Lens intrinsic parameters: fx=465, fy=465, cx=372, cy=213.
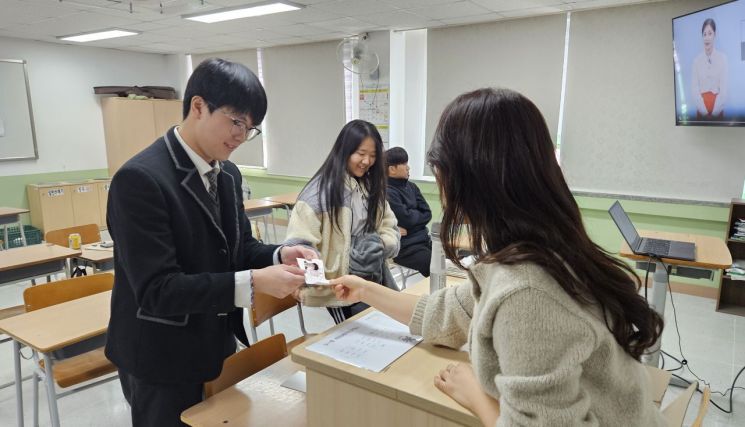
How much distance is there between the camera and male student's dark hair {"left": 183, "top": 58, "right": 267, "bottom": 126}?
111 cm

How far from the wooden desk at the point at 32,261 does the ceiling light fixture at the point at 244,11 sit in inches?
101

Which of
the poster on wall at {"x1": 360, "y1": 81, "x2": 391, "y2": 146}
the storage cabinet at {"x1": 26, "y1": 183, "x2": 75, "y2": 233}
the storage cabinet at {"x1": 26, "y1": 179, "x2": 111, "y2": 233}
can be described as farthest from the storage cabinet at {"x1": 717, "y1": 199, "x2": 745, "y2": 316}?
the storage cabinet at {"x1": 26, "y1": 183, "x2": 75, "y2": 233}

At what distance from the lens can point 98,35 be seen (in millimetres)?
5664

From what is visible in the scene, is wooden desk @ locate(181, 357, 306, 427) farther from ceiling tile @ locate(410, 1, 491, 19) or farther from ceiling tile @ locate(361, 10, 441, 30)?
ceiling tile @ locate(361, 10, 441, 30)

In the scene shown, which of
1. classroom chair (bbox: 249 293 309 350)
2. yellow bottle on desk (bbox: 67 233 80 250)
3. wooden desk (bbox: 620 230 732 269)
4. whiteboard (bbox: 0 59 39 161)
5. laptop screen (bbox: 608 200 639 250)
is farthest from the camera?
whiteboard (bbox: 0 59 39 161)

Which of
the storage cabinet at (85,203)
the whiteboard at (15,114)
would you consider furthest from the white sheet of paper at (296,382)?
the whiteboard at (15,114)

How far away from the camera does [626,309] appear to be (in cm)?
77

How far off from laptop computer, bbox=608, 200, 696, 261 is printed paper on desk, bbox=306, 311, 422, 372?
1.72m

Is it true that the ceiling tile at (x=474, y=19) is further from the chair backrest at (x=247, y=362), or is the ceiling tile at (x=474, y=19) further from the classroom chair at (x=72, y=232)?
the chair backrest at (x=247, y=362)

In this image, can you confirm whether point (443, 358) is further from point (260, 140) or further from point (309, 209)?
point (260, 140)

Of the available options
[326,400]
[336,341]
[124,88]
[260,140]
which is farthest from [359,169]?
[124,88]

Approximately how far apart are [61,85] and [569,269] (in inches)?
296

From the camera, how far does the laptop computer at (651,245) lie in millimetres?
2389

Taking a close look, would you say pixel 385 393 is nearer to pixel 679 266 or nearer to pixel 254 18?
pixel 679 266
